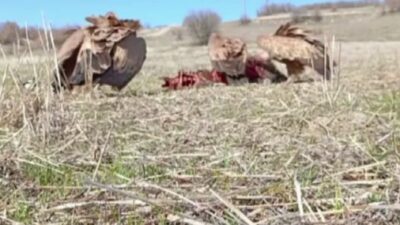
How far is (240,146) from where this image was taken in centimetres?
429

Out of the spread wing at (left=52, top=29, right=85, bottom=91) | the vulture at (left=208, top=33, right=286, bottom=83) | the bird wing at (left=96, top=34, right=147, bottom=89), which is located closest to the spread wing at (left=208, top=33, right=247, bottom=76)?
the vulture at (left=208, top=33, right=286, bottom=83)

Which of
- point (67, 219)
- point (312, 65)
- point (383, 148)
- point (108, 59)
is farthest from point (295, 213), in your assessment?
point (312, 65)

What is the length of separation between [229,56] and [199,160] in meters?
5.23

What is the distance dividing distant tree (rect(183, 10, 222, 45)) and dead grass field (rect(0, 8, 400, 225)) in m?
22.6

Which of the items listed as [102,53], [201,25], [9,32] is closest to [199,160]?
[9,32]

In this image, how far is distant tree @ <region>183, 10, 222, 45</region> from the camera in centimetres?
2894

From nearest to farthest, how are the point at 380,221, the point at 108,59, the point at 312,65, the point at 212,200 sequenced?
the point at 380,221
the point at 212,200
the point at 108,59
the point at 312,65

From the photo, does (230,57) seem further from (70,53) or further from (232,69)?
(70,53)

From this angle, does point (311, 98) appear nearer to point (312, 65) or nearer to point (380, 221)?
point (312, 65)

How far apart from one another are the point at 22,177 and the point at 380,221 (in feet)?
5.64

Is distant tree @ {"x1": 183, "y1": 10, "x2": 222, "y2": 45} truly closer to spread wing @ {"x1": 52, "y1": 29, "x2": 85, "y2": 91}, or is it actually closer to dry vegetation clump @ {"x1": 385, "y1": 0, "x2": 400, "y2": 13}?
A: dry vegetation clump @ {"x1": 385, "y1": 0, "x2": 400, "y2": 13}

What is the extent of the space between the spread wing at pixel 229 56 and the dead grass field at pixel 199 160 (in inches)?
104

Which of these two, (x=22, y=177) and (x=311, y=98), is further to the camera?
(x=311, y=98)

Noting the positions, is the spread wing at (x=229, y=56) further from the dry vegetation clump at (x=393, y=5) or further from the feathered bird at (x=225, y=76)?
the dry vegetation clump at (x=393, y=5)
